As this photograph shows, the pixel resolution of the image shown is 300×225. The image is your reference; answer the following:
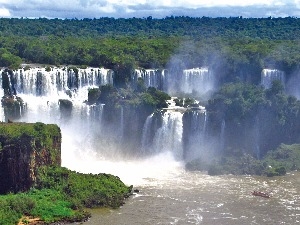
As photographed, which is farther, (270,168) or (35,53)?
(35,53)

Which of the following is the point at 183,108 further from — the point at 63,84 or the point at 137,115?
the point at 63,84

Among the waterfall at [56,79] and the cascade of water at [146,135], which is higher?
the waterfall at [56,79]

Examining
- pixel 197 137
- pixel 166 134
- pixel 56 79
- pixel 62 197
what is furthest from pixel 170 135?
pixel 62 197

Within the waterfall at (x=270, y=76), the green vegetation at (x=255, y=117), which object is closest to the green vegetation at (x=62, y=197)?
the green vegetation at (x=255, y=117)

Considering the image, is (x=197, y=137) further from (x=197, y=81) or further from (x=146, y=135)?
(x=197, y=81)

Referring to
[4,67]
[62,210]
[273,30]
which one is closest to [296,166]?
[62,210]

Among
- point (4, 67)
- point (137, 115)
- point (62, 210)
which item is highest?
point (4, 67)

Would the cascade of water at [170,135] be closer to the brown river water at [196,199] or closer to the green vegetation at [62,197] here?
the brown river water at [196,199]

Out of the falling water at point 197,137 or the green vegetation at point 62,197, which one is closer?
the green vegetation at point 62,197
